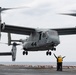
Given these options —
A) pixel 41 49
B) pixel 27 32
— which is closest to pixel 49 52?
pixel 41 49

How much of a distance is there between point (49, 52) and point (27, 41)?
14.1ft

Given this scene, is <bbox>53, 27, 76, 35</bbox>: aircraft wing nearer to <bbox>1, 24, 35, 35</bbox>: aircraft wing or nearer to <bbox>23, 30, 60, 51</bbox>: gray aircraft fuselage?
<bbox>1, 24, 35, 35</bbox>: aircraft wing

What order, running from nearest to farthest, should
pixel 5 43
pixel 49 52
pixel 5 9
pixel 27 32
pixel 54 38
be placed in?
1. pixel 5 9
2. pixel 54 38
3. pixel 49 52
4. pixel 27 32
5. pixel 5 43

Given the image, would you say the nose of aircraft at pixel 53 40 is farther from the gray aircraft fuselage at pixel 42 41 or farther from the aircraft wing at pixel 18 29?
the aircraft wing at pixel 18 29

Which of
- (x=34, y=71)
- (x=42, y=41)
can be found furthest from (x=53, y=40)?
(x=34, y=71)

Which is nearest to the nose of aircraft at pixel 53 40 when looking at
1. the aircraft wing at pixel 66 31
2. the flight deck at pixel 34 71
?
the aircraft wing at pixel 66 31

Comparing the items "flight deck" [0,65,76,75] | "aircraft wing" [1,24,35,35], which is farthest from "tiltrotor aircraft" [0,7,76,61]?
"flight deck" [0,65,76,75]

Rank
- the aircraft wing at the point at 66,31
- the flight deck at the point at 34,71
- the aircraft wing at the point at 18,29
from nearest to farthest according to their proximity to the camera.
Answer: the flight deck at the point at 34,71 → the aircraft wing at the point at 18,29 → the aircraft wing at the point at 66,31

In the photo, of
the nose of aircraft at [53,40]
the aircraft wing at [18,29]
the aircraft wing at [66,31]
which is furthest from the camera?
the aircraft wing at [66,31]

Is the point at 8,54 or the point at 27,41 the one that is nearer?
the point at 27,41

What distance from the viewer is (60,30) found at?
2162 inches

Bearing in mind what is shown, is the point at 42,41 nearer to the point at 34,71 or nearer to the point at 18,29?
the point at 18,29

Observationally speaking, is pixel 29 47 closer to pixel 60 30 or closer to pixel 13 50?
pixel 60 30

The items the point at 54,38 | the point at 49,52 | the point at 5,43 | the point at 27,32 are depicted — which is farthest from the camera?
the point at 5,43
